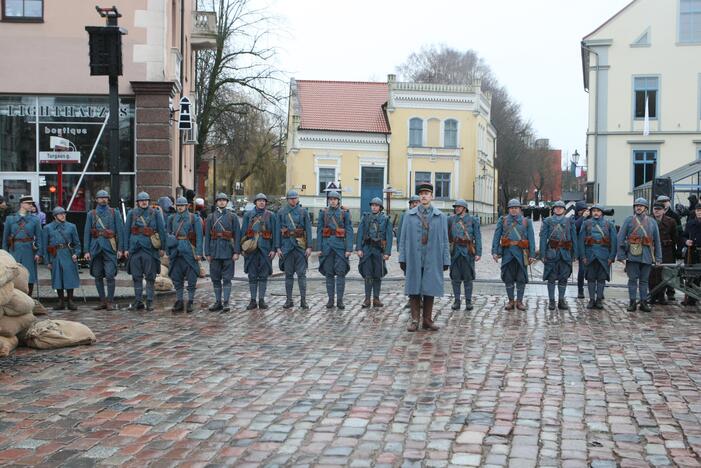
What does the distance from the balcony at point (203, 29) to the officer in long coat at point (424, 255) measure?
21.9 m

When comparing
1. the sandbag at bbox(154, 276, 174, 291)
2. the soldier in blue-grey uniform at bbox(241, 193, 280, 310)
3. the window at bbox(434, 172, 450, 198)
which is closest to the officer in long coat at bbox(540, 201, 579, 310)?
the soldier in blue-grey uniform at bbox(241, 193, 280, 310)

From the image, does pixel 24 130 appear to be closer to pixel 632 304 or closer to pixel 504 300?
pixel 504 300

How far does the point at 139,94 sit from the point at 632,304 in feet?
41.5

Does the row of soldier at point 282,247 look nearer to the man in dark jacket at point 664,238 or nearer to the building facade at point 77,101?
the man in dark jacket at point 664,238

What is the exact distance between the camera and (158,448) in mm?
6023

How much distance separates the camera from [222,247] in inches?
558

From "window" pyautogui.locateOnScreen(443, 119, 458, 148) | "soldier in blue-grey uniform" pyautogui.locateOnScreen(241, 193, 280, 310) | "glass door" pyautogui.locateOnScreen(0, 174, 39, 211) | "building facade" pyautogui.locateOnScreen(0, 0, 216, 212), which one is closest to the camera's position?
"soldier in blue-grey uniform" pyautogui.locateOnScreen(241, 193, 280, 310)

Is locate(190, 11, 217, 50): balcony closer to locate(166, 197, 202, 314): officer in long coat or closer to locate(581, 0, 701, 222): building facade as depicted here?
locate(166, 197, 202, 314): officer in long coat

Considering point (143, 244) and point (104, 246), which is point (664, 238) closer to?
point (143, 244)

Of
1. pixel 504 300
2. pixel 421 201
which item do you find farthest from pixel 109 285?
pixel 504 300

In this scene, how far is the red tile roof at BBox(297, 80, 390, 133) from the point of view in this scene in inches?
2322

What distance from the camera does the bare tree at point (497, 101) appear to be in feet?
260

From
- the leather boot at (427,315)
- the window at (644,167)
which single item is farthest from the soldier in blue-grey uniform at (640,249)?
the window at (644,167)

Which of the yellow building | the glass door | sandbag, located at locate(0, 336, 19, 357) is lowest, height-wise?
sandbag, located at locate(0, 336, 19, 357)
